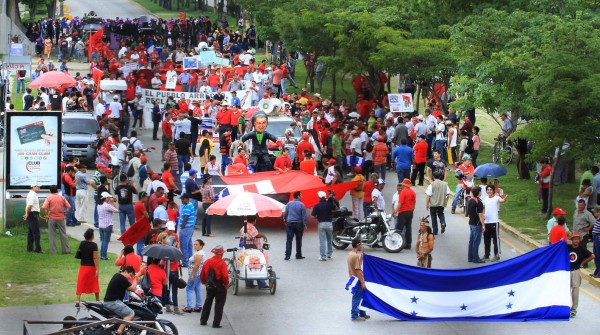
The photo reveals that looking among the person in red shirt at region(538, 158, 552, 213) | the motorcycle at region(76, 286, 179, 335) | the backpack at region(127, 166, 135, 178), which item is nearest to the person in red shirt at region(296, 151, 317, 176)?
the backpack at region(127, 166, 135, 178)

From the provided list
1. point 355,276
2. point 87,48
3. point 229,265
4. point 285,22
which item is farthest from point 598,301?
point 87,48

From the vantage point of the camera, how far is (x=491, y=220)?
757 inches

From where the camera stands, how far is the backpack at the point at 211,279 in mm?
15156

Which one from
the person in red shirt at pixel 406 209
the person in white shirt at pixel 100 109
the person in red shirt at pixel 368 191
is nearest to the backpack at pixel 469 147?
the person in red shirt at pixel 368 191

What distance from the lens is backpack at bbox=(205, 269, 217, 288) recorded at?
597 inches

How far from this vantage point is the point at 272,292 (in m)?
17.1

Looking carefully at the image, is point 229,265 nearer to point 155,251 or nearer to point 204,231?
point 155,251

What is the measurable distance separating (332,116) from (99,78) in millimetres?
7652

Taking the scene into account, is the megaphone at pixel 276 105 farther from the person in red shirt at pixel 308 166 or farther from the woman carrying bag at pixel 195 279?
the woman carrying bag at pixel 195 279

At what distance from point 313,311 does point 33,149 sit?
21.1 ft

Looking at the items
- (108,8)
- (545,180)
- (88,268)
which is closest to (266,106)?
(545,180)

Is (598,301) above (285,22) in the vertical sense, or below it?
below

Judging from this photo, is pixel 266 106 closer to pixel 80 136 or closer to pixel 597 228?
pixel 80 136

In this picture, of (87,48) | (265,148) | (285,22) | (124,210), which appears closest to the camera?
(124,210)
